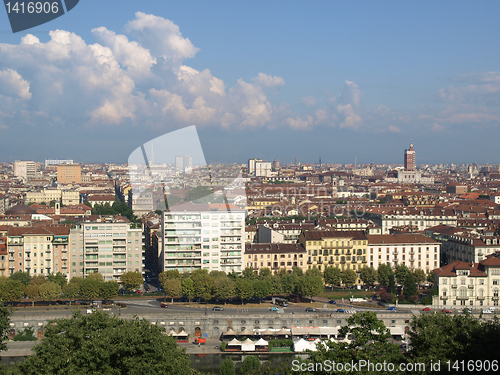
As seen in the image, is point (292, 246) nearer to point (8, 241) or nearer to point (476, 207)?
point (8, 241)

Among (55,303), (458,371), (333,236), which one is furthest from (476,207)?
(458,371)

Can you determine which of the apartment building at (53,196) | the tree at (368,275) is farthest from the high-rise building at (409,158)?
the tree at (368,275)

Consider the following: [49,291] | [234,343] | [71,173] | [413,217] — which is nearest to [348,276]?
[234,343]

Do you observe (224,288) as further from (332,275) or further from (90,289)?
(332,275)

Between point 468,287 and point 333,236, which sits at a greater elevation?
point 333,236

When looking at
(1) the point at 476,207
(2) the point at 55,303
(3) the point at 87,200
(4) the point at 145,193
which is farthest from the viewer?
(3) the point at 87,200

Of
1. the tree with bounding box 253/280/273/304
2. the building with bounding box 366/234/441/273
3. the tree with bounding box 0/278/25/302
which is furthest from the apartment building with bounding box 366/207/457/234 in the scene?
the tree with bounding box 0/278/25/302

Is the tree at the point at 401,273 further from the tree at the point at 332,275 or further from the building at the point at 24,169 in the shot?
the building at the point at 24,169

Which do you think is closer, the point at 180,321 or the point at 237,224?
the point at 180,321

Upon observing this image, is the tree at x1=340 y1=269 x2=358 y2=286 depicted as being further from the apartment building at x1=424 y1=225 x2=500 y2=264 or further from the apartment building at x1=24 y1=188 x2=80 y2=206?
the apartment building at x1=24 y1=188 x2=80 y2=206
